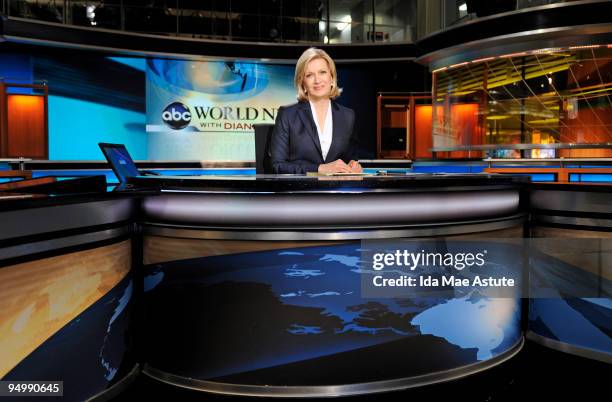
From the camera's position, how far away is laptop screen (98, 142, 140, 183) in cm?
321

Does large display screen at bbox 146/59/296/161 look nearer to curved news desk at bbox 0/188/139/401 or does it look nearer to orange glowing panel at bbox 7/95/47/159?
orange glowing panel at bbox 7/95/47/159

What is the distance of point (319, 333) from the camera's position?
1.87 m

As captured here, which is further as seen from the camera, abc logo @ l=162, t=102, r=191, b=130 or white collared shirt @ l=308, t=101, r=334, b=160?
abc logo @ l=162, t=102, r=191, b=130

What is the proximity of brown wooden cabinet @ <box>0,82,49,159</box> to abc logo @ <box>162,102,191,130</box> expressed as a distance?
207 centimetres

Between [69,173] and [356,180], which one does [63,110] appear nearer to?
[69,173]

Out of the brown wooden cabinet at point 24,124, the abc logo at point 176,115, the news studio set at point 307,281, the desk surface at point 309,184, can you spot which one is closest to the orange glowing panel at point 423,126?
the abc logo at point 176,115

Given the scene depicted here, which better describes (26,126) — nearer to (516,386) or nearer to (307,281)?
(307,281)

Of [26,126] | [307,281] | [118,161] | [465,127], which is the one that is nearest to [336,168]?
[307,281]

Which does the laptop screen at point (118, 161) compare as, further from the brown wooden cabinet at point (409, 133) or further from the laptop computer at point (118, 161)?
the brown wooden cabinet at point (409, 133)

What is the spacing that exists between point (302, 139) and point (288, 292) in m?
1.07

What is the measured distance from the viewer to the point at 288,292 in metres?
1.87

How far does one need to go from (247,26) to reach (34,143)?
14.4 feet

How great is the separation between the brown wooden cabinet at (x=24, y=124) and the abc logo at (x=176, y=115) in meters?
2.07

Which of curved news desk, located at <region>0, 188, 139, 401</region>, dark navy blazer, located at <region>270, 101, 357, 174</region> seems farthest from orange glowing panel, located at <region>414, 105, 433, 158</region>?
curved news desk, located at <region>0, 188, 139, 401</region>
